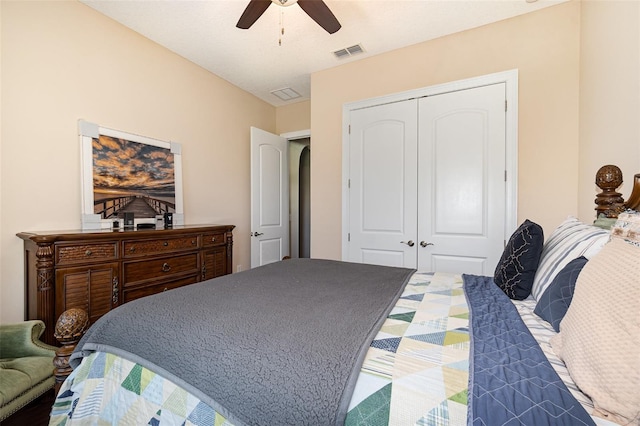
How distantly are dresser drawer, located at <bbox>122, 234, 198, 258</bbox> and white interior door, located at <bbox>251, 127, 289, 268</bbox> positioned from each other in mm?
1032

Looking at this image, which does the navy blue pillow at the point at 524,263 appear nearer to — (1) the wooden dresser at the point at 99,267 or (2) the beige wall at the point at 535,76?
(2) the beige wall at the point at 535,76

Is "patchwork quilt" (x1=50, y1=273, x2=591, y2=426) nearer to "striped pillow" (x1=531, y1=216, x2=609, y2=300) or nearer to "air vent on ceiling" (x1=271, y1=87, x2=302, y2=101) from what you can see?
"striped pillow" (x1=531, y1=216, x2=609, y2=300)

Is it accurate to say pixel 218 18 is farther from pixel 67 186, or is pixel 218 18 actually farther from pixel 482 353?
pixel 482 353

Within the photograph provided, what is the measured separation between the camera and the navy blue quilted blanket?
0.54 metres

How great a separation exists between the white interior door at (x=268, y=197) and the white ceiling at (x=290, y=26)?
98 cm

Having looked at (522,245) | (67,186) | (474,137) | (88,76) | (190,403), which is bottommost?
(190,403)

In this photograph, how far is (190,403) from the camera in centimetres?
80

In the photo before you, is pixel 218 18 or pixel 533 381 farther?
pixel 218 18

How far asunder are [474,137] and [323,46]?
169 cm

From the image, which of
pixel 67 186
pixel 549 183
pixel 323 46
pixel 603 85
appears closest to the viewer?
pixel 603 85

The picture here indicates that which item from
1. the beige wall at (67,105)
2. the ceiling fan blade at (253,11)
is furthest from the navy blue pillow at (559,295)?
the beige wall at (67,105)

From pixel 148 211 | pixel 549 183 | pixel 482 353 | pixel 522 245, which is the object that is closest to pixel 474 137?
pixel 549 183

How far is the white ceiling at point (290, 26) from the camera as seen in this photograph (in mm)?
2236

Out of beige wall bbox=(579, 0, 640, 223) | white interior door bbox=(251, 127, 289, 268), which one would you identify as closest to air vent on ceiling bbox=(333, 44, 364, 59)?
white interior door bbox=(251, 127, 289, 268)
